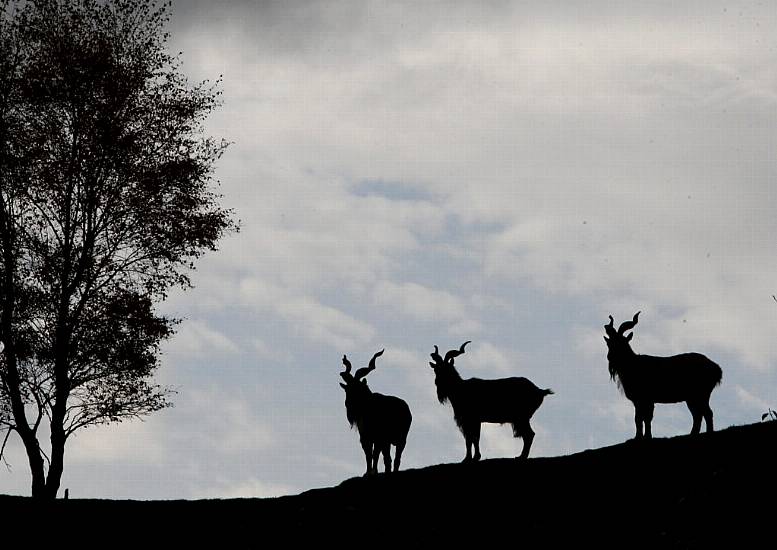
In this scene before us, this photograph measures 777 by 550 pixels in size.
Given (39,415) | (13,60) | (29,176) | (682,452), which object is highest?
(13,60)

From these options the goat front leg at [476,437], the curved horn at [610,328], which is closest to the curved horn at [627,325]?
the curved horn at [610,328]

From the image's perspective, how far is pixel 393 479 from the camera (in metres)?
25.8

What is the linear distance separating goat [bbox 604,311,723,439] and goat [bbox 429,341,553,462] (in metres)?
2.38

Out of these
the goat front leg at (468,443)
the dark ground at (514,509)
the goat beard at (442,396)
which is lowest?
the dark ground at (514,509)

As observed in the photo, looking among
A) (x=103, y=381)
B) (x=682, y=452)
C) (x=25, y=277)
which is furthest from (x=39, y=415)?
(x=682, y=452)

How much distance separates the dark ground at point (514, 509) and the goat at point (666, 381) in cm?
155

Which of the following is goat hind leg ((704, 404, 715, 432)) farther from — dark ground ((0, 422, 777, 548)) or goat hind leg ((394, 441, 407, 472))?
goat hind leg ((394, 441, 407, 472))

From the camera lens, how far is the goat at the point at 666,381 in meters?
25.8

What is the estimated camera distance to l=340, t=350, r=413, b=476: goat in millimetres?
28969

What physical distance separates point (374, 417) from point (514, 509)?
748cm

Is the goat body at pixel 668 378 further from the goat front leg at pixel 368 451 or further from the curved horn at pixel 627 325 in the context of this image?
the goat front leg at pixel 368 451

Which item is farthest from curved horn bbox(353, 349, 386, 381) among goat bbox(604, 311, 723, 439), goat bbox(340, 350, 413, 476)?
goat bbox(604, 311, 723, 439)

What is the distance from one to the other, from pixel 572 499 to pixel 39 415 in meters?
18.9

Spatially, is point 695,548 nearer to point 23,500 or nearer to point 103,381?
point 23,500
